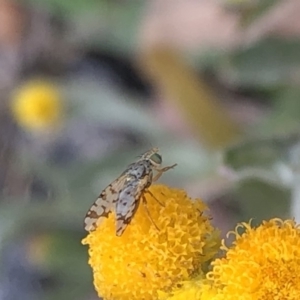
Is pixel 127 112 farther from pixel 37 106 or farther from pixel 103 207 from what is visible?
pixel 103 207

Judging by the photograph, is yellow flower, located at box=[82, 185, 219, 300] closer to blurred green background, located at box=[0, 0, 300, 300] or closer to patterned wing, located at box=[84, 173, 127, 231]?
patterned wing, located at box=[84, 173, 127, 231]

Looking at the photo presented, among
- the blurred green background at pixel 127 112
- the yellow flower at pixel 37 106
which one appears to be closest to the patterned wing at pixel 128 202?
the blurred green background at pixel 127 112

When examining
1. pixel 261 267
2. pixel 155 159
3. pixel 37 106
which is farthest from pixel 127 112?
pixel 261 267

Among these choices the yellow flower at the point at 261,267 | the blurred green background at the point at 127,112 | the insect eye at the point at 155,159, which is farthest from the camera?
the blurred green background at the point at 127,112

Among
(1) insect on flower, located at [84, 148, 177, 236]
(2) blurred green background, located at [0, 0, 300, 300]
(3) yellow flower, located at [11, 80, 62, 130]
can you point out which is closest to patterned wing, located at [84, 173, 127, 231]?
(1) insect on flower, located at [84, 148, 177, 236]

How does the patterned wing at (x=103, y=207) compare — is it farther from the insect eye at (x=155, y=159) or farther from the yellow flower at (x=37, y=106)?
the yellow flower at (x=37, y=106)

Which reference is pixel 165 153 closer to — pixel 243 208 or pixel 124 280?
pixel 243 208
